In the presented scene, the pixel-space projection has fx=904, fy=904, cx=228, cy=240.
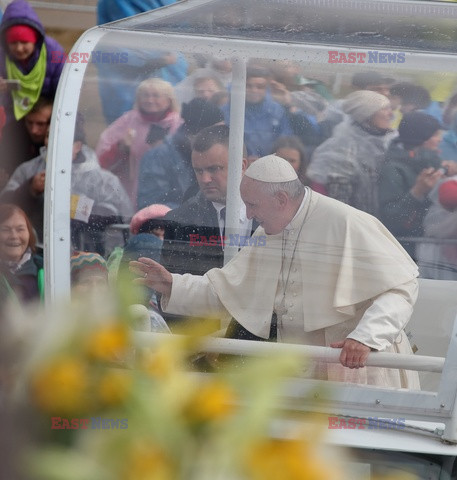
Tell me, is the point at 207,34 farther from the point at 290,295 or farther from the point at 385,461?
the point at 385,461

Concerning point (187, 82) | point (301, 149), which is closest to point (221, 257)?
point (301, 149)

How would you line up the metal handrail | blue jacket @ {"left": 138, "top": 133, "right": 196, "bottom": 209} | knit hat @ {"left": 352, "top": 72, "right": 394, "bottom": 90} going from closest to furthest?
the metal handrail < blue jacket @ {"left": 138, "top": 133, "right": 196, "bottom": 209} < knit hat @ {"left": 352, "top": 72, "right": 394, "bottom": 90}

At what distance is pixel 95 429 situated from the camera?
0.69 m

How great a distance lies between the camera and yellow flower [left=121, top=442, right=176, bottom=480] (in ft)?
2.07

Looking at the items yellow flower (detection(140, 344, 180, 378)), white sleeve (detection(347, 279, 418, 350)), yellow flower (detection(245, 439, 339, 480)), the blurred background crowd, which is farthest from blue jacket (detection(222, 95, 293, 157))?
yellow flower (detection(245, 439, 339, 480))

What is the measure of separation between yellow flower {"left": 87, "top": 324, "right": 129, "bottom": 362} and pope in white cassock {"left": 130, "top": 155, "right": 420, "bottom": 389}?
5.80 feet

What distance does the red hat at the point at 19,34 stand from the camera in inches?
197

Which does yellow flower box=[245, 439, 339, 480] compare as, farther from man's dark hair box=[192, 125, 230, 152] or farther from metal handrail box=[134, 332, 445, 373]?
man's dark hair box=[192, 125, 230, 152]

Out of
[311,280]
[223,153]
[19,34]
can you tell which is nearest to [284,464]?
[311,280]

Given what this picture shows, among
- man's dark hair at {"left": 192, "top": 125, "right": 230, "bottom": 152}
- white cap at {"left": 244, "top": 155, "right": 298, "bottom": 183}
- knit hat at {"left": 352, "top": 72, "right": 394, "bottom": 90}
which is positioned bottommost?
white cap at {"left": 244, "top": 155, "right": 298, "bottom": 183}

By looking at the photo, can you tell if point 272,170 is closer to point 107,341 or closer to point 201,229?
point 201,229

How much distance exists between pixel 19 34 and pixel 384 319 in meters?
3.25

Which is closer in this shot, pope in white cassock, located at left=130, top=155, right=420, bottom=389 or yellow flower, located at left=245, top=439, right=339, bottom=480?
yellow flower, located at left=245, top=439, right=339, bottom=480

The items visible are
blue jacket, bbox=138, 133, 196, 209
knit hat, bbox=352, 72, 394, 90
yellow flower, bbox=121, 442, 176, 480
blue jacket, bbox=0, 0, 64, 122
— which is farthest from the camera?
blue jacket, bbox=0, 0, 64, 122
